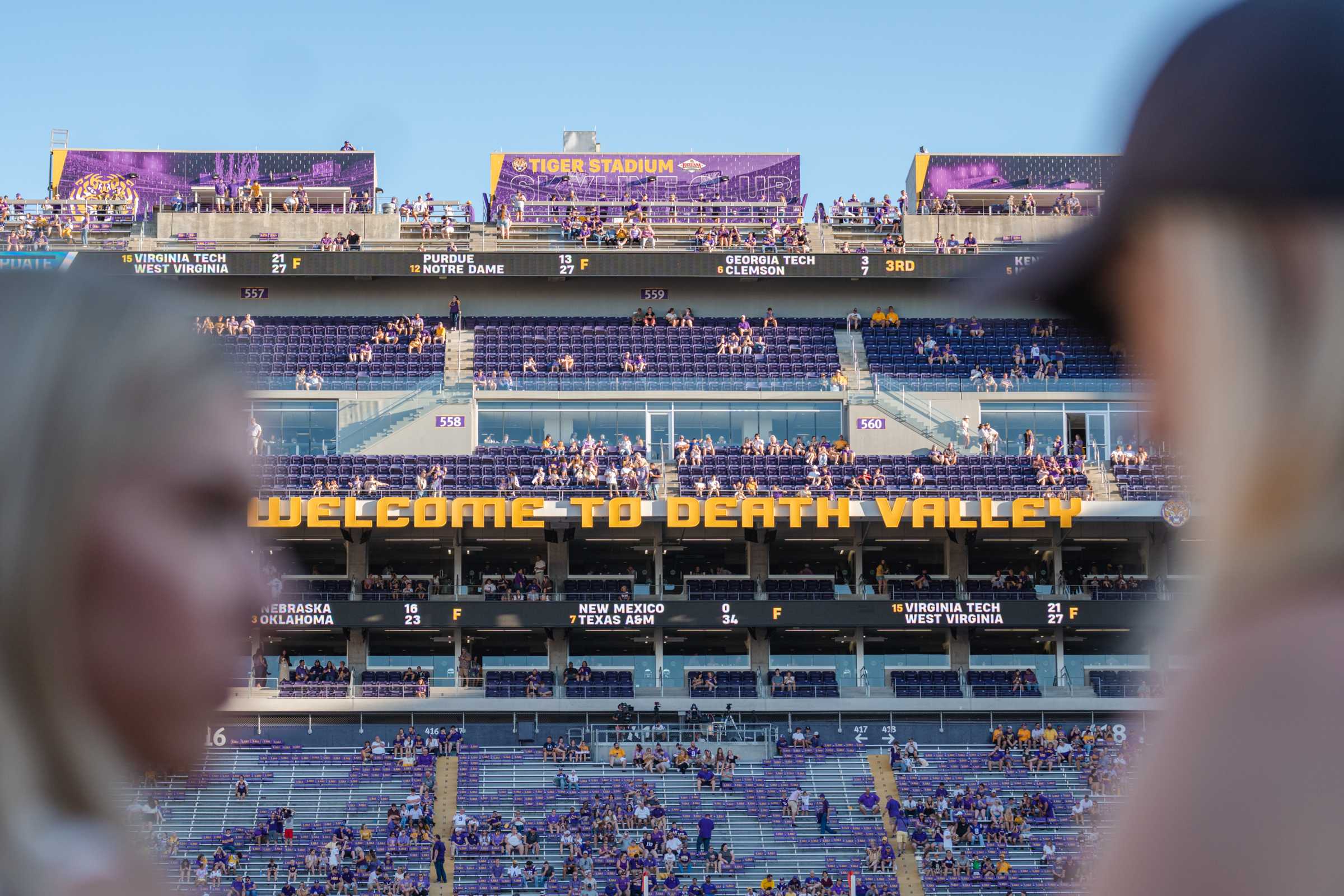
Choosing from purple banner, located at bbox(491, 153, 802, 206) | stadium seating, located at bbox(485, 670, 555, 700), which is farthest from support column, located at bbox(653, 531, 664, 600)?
purple banner, located at bbox(491, 153, 802, 206)

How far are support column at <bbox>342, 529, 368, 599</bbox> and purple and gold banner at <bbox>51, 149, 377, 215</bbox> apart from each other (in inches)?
1076

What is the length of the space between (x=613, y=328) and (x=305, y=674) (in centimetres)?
1917

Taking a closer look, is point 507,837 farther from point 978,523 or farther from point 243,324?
point 243,324

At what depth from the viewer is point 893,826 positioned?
44.0m

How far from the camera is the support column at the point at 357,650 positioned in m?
53.4

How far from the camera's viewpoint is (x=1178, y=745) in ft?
Answer: 3.75

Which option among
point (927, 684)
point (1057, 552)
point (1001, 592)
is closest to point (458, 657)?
point (927, 684)

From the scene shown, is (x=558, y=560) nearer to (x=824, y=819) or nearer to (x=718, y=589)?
(x=718, y=589)

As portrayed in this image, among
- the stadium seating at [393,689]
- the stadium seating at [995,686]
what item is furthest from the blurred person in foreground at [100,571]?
the stadium seating at [995,686]

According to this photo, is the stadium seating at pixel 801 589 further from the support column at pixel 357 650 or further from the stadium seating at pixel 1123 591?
the support column at pixel 357 650

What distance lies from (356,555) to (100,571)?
54771 millimetres

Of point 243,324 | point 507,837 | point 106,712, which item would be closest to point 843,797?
point 507,837

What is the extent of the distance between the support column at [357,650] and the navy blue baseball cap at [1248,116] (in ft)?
176

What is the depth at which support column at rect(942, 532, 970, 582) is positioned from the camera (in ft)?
178
